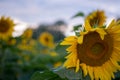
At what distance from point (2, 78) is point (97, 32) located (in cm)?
238

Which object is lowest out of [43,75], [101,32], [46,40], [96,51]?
[46,40]

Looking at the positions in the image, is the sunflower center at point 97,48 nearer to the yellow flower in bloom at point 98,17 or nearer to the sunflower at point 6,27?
the yellow flower in bloom at point 98,17

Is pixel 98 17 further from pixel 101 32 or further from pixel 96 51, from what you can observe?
pixel 101 32

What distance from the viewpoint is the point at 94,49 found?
220 cm

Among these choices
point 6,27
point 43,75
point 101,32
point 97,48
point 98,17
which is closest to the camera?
point 101,32

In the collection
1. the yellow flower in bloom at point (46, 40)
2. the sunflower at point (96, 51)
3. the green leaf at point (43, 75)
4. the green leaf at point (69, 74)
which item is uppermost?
the sunflower at point (96, 51)

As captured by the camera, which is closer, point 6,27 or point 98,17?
point 98,17

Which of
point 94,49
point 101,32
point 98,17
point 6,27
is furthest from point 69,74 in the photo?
point 6,27

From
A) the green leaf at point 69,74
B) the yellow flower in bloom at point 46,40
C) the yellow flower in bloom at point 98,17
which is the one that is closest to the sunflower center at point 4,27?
the yellow flower in bloom at point 98,17

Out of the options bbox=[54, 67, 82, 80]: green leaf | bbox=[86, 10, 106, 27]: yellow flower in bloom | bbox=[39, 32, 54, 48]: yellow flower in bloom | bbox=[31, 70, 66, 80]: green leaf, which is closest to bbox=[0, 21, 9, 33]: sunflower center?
bbox=[86, 10, 106, 27]: yellow flower in bloom

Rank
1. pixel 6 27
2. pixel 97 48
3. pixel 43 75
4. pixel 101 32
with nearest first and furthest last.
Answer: pixel 101 32, pixel 97 48, pixel 43 75, pixel 6 27

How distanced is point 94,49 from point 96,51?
18mm

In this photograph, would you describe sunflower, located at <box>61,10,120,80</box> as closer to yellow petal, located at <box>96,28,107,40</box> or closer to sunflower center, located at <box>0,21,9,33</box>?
yellow petal, located at <box>96,28,107,40</box>

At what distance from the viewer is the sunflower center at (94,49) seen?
216 cm
